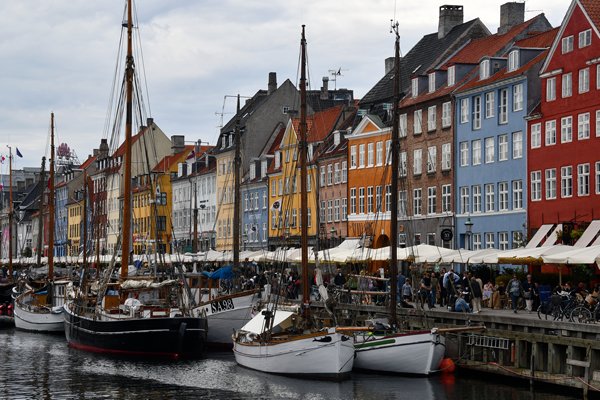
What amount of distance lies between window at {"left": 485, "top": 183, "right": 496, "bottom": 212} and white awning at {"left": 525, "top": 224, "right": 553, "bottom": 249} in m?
5.95

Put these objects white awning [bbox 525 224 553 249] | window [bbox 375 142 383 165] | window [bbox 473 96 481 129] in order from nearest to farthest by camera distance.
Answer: white awning [bbox 525 224 553 249], window [bbox 473 96 481 129], window [bbox 375 142 383 165]

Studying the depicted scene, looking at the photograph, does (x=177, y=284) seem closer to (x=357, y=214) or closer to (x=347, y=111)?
(x=357, y=214)

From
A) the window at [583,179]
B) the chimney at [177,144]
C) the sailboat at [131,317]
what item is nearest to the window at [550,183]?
the window at [583,179]

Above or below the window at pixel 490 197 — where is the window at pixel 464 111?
above

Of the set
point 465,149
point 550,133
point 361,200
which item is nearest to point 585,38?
point 550,133

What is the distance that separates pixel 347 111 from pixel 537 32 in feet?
78.1

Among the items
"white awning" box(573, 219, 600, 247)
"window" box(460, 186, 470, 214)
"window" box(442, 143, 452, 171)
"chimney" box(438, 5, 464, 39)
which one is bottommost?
"white awning" box(573, 219, 600, 247)

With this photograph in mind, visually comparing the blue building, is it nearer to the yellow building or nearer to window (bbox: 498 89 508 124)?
window (bbox: 498 89 508 124)

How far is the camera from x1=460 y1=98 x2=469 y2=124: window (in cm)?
7138

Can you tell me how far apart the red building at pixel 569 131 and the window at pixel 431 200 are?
33.9 ft

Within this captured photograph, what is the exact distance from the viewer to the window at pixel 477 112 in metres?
70.1

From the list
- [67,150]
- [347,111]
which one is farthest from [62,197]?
[347,111]

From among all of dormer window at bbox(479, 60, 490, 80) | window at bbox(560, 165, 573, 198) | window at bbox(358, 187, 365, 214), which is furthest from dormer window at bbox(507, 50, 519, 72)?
window at bbox(358, 187, 365, 214)

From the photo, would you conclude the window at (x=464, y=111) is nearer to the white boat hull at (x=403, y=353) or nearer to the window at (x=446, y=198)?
the window at (x=446, y=198)
